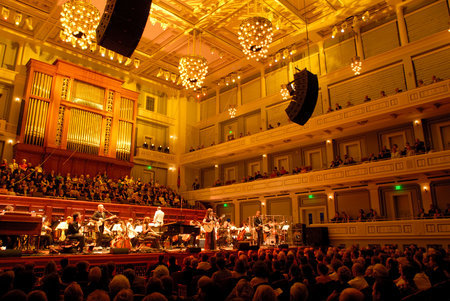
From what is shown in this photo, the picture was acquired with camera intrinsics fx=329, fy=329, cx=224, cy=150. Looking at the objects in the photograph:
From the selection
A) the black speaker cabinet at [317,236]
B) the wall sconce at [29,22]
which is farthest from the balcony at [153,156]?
the black speaker cabinet at [317,236]

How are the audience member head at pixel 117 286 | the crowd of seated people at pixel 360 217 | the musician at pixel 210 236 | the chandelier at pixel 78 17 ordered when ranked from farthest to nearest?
the crowd of seated people at pixel 360 217, the musician at pixel 210 236, the chandelier at pixel 78 17, the audience member head at pixel 117 286

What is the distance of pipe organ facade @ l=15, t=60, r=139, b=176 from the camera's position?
15.7m

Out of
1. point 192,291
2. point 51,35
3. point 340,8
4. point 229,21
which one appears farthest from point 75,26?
point 340,8

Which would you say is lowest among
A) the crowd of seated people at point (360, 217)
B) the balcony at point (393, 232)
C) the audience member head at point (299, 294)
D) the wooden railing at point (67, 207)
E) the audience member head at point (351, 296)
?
Result: the audience member head at point (299, 294)

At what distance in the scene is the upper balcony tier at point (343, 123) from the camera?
13.0m

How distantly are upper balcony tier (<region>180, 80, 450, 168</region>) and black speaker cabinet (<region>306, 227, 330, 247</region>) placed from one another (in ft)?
15.5

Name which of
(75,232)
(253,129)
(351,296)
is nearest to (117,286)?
(351,296)

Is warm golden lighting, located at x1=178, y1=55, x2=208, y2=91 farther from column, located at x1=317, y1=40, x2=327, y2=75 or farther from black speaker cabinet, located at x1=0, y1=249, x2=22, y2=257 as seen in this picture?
column, located at x1=317, y1=40, x2=327, y2=75

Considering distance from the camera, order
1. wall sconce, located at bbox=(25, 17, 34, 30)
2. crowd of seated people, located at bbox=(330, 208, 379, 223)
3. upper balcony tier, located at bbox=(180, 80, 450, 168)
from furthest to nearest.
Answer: wall sconce, located at bbox=(25, 17, 34, 30) < crowd of seated people, located at bbox=(330, 208, 379, 223) < upper balcony tier, located at bbox=(180, 80, 450, 168)

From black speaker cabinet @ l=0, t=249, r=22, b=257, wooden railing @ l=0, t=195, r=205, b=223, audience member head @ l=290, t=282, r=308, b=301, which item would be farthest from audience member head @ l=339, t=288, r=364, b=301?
wooden railing @ l=0, t=195, r=205, b=223

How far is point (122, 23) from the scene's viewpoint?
4801 millimetres

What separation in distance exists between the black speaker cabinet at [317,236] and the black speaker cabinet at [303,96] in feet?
24.3

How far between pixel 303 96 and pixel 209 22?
9215mm

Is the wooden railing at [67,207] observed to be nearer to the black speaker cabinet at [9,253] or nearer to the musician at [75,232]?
the musician at [75,232]
